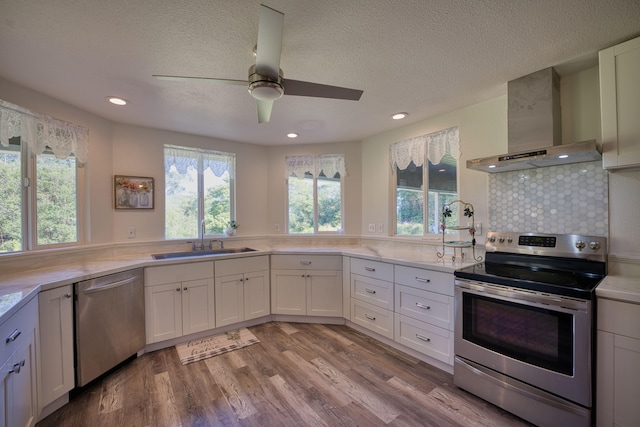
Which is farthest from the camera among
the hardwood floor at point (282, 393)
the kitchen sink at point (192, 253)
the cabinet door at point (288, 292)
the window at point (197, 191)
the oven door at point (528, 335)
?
the window at point (197, 191)

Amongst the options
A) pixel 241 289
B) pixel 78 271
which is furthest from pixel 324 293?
pixel 78 271

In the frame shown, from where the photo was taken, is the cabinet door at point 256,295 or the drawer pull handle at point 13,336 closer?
the drawer pull handle at point 13,336

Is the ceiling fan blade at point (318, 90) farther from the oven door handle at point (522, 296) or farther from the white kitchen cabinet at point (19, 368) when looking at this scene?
the white kitchen cabinet at point (19, 368)

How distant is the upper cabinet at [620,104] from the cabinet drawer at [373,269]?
5.64 feet

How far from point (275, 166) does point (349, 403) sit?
3.02 meters

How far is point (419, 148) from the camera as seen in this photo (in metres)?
3.05

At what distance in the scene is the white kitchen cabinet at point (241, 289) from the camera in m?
2.91

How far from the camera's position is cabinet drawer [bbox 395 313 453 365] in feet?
7.17

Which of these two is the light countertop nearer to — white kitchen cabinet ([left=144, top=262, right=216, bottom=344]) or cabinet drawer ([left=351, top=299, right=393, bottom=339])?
white kitchen cabinet ([left=144, top=262, right=216, bottom=344])

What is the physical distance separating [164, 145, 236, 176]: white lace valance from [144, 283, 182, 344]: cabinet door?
149 centimetres

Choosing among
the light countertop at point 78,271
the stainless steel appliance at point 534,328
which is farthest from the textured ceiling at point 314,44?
the light countertop at point 78,271

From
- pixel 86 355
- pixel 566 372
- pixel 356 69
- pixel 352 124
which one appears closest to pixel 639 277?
pixel 566 372

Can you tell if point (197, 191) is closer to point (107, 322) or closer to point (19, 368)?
point (107, 322)

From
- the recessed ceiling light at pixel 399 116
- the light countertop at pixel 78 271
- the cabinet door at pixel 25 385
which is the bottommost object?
the cabinet door at pixel 25 385
